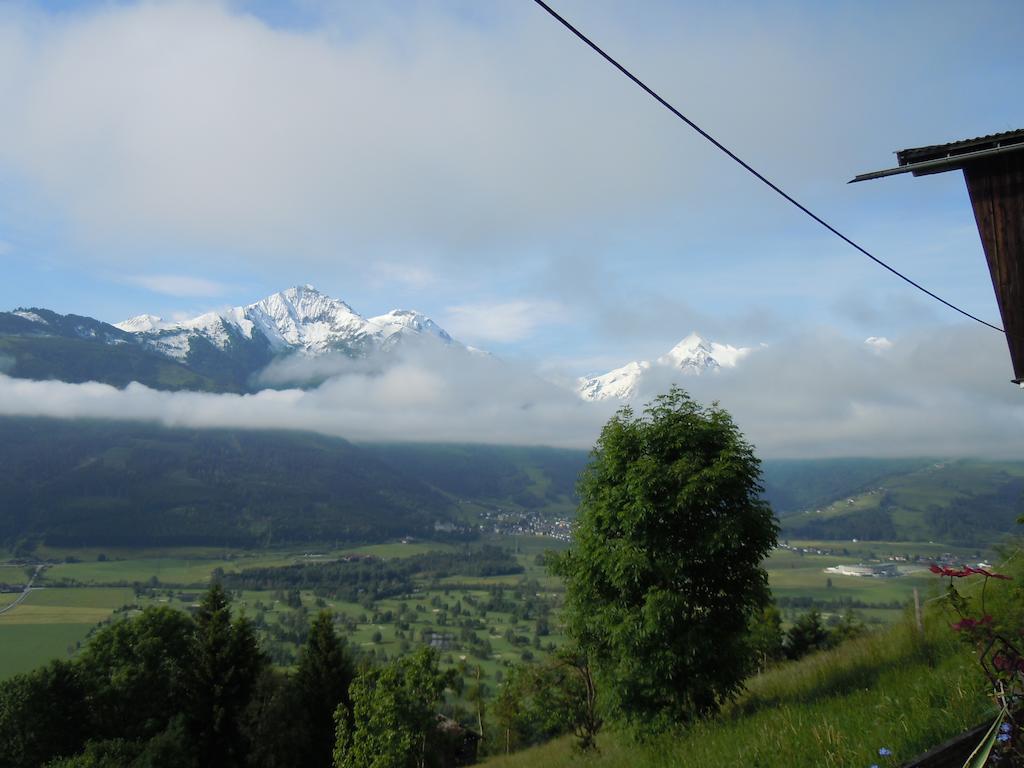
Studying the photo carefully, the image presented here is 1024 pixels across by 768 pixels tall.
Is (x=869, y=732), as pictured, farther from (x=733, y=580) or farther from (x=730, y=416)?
(x=730, y=416)

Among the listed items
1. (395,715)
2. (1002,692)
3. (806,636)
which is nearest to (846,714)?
(1002,692)

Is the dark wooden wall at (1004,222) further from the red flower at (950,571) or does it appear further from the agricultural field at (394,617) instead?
the agricultural field at (394,617)

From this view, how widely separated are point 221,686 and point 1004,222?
1696 inches

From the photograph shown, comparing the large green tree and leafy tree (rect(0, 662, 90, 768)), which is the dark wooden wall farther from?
leafy tree (rect(0, 662, 90, 768))

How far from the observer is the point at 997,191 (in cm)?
1059

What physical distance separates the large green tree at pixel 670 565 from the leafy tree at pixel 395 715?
1203 cm

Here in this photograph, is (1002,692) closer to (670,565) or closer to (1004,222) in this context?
(1004,222)

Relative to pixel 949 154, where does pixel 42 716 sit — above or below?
below

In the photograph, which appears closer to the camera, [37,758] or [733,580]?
[733,580]

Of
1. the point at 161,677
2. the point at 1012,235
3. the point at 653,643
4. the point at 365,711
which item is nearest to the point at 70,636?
the point at 161,677

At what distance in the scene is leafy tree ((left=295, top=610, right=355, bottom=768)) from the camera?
42.2 meters

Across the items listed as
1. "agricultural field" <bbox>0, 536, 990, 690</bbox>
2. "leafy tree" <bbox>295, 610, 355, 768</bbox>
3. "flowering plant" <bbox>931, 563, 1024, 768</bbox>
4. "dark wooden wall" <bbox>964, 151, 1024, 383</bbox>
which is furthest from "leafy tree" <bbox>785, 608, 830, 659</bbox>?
"agricultural field" <bbox>0, 536, 990, 690</bbox>

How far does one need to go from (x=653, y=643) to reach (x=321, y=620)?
35.3 metres

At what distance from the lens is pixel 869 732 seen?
8.16m
